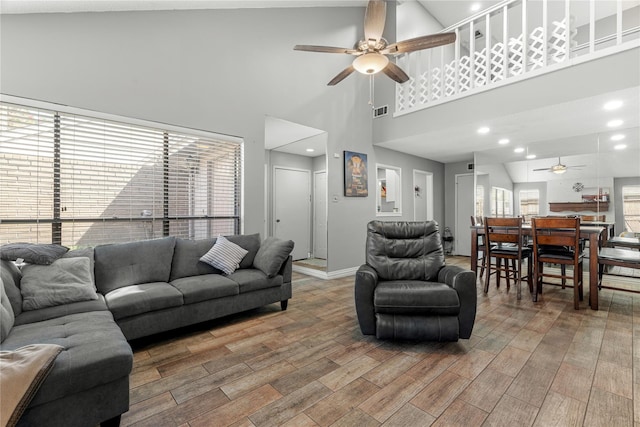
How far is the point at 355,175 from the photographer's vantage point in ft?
16.1

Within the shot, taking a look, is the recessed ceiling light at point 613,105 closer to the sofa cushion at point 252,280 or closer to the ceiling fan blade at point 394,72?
the ceiling fan blade at point 394,72

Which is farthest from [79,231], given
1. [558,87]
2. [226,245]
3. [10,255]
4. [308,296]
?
[558,87]

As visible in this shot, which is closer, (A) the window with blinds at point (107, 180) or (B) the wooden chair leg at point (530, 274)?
(A) the window with blinds at point (107, 180)

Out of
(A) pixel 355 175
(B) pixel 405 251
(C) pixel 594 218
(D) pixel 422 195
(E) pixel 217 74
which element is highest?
(E) pixel 217 74

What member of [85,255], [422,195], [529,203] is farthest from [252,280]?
[529,203]

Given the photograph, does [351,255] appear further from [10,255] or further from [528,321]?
[10,255]

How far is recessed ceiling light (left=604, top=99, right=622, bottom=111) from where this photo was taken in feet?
10.5

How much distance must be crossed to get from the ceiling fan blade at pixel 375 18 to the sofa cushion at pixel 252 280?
258cm

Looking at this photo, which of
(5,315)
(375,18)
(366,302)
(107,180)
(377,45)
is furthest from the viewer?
(107,180)

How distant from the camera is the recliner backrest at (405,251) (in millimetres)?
2650

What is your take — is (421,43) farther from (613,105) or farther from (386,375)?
(386,375)


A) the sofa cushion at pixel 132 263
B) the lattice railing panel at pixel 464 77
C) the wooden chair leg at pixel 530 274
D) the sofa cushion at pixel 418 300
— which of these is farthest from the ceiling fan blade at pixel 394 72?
the sofa cushion at pixel 132 263

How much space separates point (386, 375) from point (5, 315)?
2.31 metres

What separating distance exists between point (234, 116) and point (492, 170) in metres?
5.20
